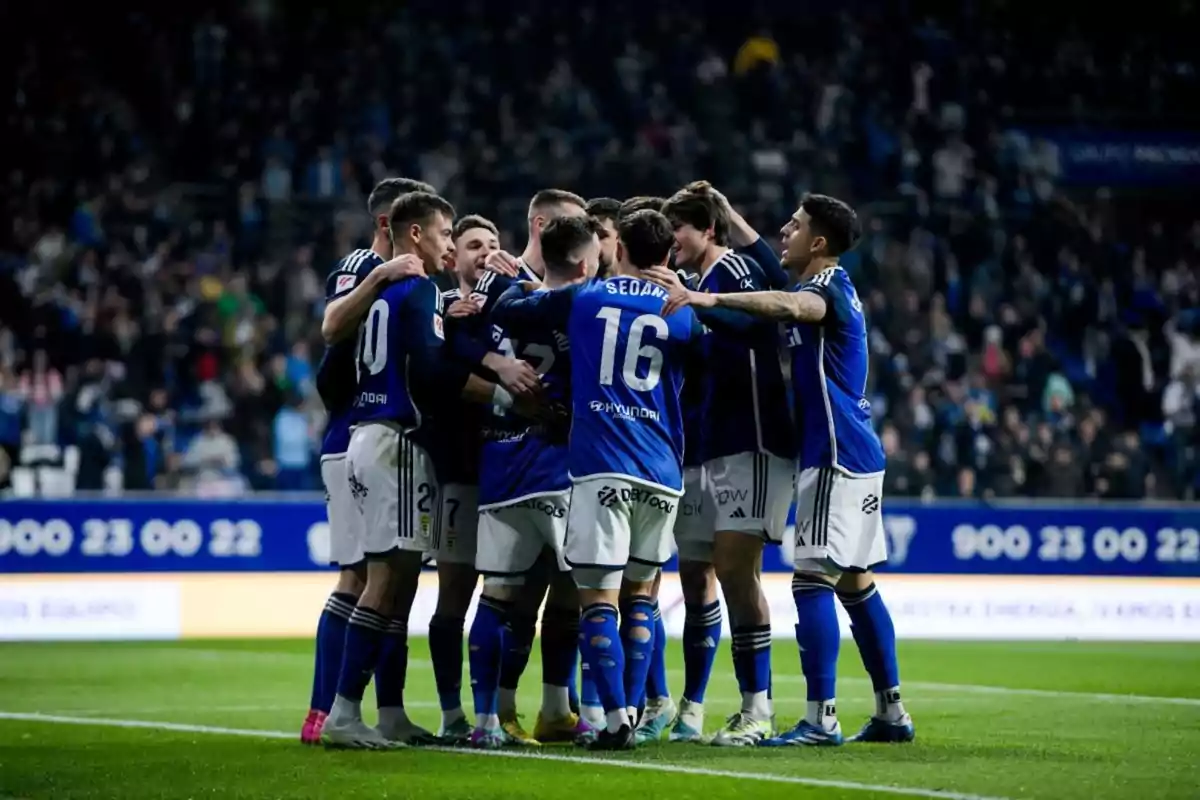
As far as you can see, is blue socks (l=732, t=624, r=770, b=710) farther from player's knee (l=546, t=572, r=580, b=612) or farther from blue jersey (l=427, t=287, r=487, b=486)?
blue jersey (l=427, t=287, r=487, b=486)

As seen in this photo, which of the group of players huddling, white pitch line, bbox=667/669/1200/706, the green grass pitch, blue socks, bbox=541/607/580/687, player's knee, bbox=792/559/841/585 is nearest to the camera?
the green grass pitch

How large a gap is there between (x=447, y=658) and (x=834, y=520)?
202 cm

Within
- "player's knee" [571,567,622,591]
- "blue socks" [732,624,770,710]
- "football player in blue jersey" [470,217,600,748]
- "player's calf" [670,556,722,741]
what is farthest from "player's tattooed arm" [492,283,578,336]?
"blue socks" [732,624,770,710]

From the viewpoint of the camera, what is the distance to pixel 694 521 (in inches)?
373

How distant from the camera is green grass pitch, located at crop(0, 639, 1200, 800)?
23.9ft

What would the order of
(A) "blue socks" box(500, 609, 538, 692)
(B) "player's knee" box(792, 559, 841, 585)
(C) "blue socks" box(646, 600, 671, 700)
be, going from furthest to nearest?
1. (C) "blue socks" box(646, 600, 671, 700)
2. (A) "blue socks" box(500, 609, 538, 692)
3. (B) "player's knee" box(792, 559, 841, 585)

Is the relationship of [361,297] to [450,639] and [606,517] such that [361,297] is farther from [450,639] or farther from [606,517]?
[450,639]

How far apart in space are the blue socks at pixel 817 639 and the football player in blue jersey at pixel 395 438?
1.69 meters

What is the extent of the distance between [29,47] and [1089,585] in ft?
49.1

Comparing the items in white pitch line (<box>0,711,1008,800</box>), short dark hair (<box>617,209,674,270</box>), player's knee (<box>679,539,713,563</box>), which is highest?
short dark hair (<box>617,209,674,270</box>)

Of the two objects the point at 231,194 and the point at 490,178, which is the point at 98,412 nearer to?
the point at 231,194

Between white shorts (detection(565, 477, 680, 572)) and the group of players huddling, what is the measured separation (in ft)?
0.04

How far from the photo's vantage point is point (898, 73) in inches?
1103

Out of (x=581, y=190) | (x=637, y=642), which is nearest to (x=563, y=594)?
(x=637, y=642)
